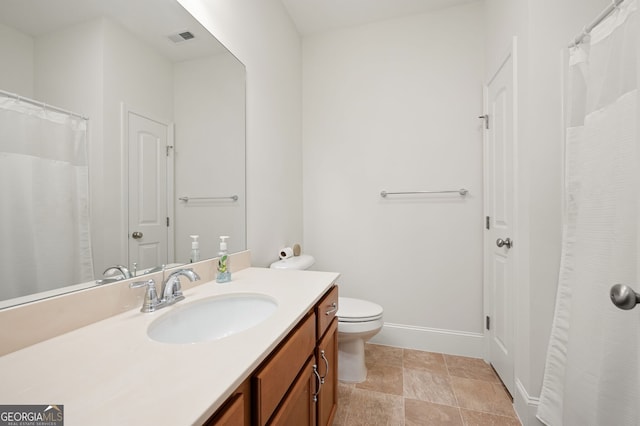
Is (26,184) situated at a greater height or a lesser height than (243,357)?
greater

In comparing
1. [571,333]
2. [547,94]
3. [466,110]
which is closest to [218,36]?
[547,94]

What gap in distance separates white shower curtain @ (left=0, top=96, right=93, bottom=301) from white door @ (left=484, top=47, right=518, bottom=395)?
6.15ft

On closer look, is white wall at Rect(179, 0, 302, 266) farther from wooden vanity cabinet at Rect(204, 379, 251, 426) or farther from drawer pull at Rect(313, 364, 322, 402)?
wooden vanity cabinet at Rect(204, 379, 251, 426)

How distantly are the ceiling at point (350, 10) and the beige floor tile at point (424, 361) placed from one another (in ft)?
8.61

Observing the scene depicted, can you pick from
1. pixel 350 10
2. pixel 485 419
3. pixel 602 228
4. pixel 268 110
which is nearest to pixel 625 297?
pixel 602 228

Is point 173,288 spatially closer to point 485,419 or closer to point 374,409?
point 374,409

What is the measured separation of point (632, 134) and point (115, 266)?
1.55 metres

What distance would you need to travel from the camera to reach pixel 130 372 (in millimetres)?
511

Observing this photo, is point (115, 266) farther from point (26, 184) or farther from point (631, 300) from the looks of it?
point (631, 300)

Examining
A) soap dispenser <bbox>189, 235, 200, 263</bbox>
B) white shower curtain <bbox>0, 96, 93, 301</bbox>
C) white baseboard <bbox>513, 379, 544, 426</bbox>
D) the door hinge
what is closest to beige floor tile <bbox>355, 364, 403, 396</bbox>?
white baseboard <bbox>513, 379, 544, 426</bbox>

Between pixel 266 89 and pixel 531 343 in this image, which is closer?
pixel 531 343

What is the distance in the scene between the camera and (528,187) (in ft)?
4.25

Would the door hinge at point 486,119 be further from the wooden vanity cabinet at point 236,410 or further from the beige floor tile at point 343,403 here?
the wooden vanity cabinet at point 236,410

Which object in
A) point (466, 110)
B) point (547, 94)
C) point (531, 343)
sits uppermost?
point (466, 110)
